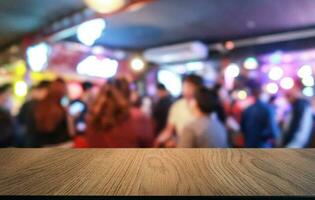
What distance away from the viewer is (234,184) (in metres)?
0.49

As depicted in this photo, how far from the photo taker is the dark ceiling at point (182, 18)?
14.2 ft

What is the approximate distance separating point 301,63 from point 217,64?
1572 millimetres

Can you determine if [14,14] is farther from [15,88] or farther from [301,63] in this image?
[301,63]

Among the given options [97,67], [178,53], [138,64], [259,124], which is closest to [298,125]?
[259,124]

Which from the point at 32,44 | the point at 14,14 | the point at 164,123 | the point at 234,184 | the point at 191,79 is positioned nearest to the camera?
the point at 234,184

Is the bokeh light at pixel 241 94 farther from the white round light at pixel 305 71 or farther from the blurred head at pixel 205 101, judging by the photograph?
the blurred head at pixel 205 101

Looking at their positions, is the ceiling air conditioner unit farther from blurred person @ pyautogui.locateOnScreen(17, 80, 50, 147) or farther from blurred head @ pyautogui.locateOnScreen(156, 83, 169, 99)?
blurred person @ pyautogui.locateOnScreen(17, 80, 50, 147)

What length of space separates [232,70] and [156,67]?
6.19 ft

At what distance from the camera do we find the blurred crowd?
7.73ft

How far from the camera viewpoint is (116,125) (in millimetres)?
2590

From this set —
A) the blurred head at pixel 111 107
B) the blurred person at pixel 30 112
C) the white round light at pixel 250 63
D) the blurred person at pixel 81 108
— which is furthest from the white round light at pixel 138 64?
the blurred head at pixel 111 107

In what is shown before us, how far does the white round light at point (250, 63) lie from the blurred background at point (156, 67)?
2 cm

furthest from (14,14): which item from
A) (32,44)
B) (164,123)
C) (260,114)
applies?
(260,114)

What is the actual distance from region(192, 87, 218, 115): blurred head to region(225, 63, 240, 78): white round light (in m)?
3.97
